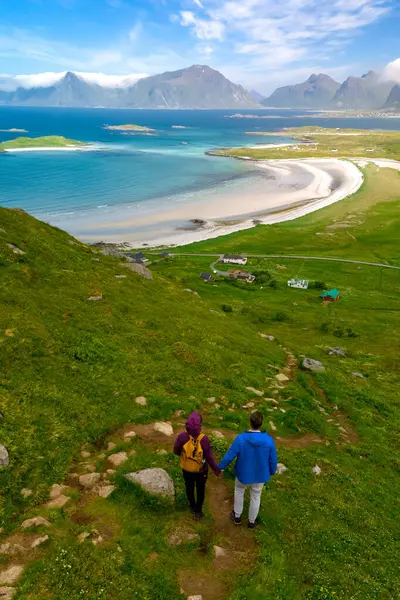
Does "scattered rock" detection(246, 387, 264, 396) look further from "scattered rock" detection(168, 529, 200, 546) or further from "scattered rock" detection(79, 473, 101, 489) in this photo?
"scattered rock" detection(168, 529, 200, 546)

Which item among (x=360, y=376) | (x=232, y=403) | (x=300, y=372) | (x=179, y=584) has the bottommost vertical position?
(x=360, y=376)

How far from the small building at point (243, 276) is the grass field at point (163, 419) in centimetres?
4310

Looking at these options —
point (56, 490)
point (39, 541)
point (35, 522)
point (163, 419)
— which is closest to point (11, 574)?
point (39, 541)

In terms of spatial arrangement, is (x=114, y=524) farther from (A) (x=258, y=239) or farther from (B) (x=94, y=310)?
(A) (x=258, y=239)

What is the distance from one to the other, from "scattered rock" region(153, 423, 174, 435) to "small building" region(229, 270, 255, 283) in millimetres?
66009

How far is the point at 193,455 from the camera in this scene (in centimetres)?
991

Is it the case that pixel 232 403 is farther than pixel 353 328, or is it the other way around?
pixel 353 328

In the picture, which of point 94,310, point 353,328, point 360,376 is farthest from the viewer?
point 353,328

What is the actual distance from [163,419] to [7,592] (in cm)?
819

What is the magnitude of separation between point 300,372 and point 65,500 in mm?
19069

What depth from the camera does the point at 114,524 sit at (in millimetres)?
A: 9969

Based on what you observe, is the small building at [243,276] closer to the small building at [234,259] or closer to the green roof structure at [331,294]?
the small building at [234,259]

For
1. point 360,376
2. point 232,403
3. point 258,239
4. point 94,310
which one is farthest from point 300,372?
point 258,239

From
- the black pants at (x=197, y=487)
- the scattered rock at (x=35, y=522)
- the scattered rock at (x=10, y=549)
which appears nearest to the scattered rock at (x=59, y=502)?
the scattered rock at (x=35, y=522)
